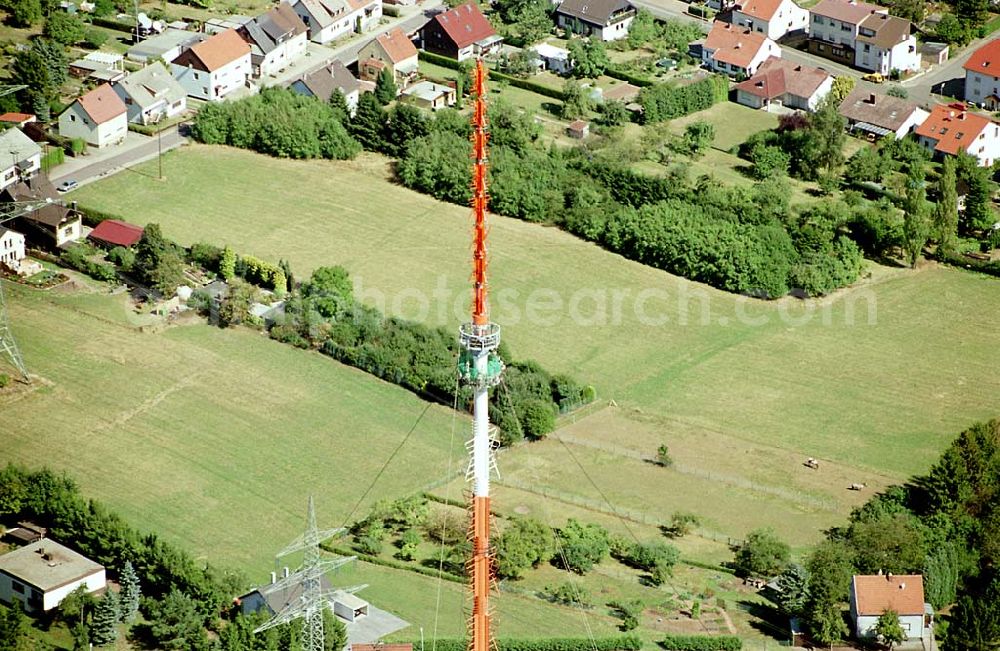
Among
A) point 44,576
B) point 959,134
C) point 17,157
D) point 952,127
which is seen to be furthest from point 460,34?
point 44,576

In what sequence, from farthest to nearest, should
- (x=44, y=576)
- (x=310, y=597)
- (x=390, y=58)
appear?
1. (x=390, y=58)
2. (x=44, y=576)
3. (x=310, y=597)

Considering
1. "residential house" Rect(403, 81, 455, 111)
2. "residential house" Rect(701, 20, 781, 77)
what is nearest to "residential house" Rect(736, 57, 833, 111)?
"residential house" Rect(701, 20, 781, 77)

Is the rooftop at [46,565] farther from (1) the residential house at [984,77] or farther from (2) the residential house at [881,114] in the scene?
(1) the residential house at [984,77]

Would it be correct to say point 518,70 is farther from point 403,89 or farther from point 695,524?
point 695,524

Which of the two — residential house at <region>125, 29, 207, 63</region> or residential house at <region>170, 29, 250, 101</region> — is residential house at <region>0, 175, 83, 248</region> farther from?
residential house at <region>125, 29, 207, 63</region>

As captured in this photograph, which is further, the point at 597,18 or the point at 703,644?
the point at 597,18

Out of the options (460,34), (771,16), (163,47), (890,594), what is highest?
(771,16)

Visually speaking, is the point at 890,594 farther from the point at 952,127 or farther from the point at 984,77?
the point at 984,77

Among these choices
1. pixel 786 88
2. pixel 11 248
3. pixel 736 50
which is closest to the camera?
pixel 11 248

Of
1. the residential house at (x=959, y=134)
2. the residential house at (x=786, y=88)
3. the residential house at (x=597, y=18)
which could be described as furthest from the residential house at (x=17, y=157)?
the residential house at (x=959, y=134)
